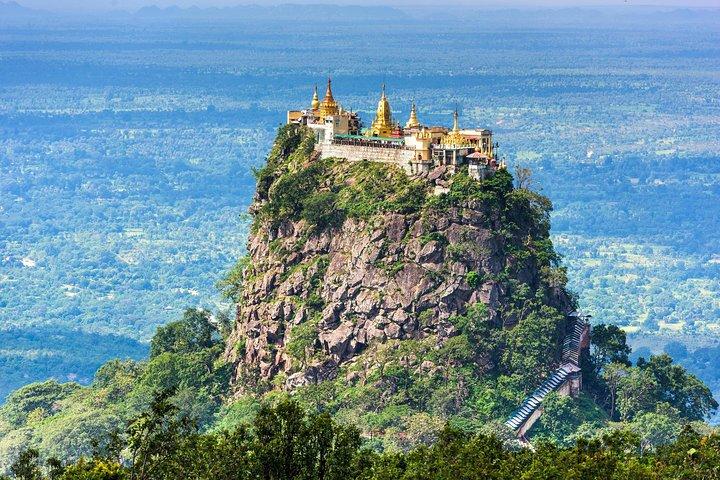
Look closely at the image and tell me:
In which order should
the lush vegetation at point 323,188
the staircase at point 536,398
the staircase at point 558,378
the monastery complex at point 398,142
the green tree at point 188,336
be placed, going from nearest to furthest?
the staircase at point 536,398, the staircase at point 558,378, the monastery complex at point 398,142, the lush vegetation at point 323,188, the green tree at point 188,336

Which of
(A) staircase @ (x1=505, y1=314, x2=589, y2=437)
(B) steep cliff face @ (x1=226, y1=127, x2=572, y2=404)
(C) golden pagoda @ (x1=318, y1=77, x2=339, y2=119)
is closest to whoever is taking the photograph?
(A) staircase @ (x1=505, y1=314, x2=589, y2=437)

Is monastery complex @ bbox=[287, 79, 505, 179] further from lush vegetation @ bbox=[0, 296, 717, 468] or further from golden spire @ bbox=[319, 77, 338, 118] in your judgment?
lush vegetation @ bbox=[0, 296, 717, 468]

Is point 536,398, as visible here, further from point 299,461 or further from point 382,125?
point 299,461

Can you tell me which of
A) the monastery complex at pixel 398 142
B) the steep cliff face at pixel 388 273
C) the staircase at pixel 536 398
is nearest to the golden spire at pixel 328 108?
the monastery complex at pixel 398 142

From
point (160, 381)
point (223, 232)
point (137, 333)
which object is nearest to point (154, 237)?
point (223, 232)

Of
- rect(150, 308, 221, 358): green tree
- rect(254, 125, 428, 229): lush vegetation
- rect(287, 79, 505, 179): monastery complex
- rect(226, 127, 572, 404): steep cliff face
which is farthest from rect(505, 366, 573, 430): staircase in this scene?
rect(150, 308, 221, 358): green tree

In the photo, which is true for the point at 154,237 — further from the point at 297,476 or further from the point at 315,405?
the point at 297,476

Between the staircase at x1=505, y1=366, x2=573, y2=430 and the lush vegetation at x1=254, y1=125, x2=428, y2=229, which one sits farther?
the lush vegetation at x1=254, y1=125, x2=428, y2=229

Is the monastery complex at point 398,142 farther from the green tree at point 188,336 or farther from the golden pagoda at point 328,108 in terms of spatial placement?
the green tree at point 188,336
